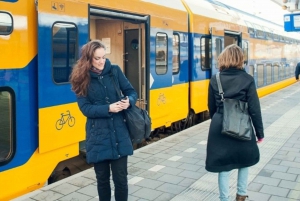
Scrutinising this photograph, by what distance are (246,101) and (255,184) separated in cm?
158

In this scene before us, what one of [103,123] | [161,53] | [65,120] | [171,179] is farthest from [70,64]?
[161,53]

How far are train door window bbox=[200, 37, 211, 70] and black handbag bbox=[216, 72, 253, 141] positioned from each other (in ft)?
17.1

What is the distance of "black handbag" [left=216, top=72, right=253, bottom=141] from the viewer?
10.8 ft

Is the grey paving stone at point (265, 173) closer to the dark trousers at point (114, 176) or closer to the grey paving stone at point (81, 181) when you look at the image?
the grey paving stone at point (81, 181)

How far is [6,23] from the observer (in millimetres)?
3703

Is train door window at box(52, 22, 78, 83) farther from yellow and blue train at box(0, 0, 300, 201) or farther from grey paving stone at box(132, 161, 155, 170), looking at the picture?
grey paving stone at box(132, 161, 155, 170)

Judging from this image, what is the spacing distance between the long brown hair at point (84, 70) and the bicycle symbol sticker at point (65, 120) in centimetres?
141

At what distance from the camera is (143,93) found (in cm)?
637

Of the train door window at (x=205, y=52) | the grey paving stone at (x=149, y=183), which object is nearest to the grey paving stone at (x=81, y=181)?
the grey paving stone at (x=149, y=183)

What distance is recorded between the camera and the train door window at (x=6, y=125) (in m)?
3.73

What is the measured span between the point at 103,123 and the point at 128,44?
406 cm

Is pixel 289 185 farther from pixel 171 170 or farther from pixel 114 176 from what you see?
pixel 114 176

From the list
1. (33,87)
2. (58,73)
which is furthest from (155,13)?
(33,87)

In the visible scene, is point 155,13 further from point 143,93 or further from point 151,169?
point 151,169
